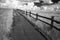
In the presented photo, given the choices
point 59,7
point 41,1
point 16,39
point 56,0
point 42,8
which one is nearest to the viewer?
point 16,39

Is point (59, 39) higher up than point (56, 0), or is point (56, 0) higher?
point (56, 0)

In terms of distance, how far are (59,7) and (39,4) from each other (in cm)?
1632

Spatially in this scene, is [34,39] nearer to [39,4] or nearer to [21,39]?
[21,39]

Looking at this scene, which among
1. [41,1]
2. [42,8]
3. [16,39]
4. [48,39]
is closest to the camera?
[48,39]

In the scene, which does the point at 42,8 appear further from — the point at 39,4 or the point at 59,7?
the point at 59,7

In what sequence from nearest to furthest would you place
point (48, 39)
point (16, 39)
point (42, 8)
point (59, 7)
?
point (48, 39), point (16, 39), point (59, 7), point (42, 8)

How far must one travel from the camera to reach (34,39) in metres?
5.44

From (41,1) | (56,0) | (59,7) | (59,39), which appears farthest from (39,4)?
(59,39)


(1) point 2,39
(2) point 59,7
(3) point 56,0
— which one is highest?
(3) point 56,0

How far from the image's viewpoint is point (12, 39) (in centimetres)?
545

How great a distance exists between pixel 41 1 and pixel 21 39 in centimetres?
4538

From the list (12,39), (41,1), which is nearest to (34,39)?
(12,39)

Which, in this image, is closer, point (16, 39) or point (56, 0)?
point (16, 39)

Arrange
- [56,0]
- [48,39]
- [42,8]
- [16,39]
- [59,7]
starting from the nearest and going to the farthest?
[48,39]
[16,39]
[56,0]
[59,7]
[42,8]
